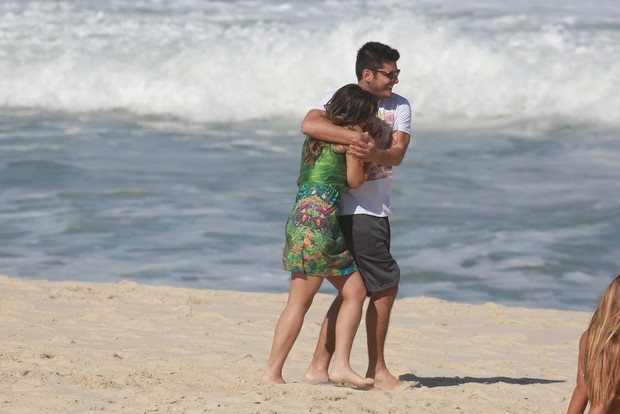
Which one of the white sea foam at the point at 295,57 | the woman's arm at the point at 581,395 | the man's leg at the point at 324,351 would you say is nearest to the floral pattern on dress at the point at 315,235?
the man's leg at the point at 324,351

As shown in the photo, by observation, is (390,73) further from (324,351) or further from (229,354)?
(229,354)

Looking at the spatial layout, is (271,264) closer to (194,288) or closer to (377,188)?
(194,288)

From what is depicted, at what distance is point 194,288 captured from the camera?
8.84 meters

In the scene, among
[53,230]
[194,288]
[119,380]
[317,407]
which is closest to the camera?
[317,407]

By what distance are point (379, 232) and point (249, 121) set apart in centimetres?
1257

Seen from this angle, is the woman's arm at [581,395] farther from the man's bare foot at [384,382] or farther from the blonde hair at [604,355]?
the man's bare foot at [384,382]

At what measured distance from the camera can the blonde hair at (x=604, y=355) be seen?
382 cm

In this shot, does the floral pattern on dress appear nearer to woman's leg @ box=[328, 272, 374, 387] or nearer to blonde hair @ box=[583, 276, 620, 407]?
woman's leg @ box=[328, 272, 374, 387]

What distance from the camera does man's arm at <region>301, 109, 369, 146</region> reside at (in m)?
5.07

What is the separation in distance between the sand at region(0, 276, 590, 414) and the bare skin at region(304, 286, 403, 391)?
0.29ft

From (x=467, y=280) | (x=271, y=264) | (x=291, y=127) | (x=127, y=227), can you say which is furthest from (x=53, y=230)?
(x=291, y=127)

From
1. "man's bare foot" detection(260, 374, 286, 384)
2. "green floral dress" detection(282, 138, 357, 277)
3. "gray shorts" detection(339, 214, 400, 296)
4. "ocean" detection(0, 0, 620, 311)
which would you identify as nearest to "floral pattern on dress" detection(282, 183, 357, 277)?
"green floral dress" detection(282, 138, 357, 277)

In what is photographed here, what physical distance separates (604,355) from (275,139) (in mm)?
12265

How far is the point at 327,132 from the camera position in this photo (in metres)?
5.12
